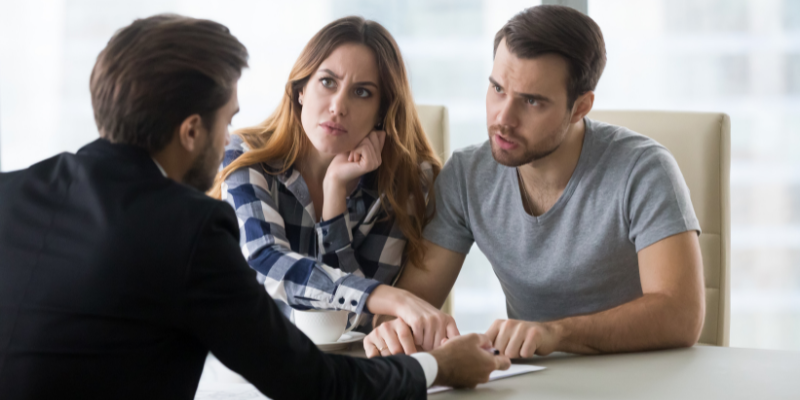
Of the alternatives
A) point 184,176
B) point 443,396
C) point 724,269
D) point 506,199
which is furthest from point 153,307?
point 724,269

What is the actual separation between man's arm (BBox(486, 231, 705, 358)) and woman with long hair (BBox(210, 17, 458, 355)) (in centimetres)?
41

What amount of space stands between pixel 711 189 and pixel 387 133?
33.0 inches

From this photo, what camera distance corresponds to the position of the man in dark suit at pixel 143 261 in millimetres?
730

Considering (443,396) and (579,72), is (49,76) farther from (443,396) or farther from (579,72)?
(443,396)

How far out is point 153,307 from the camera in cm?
74

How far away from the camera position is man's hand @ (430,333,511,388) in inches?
37.9

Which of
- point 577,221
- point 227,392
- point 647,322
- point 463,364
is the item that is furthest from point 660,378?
point 227,392

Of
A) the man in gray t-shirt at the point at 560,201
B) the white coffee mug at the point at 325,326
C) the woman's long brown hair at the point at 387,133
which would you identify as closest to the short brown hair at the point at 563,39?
the man in gray t-shirt at the point at 560,201

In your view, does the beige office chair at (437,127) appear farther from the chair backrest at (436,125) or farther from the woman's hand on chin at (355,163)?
the woman's hand on chin at (355,163)

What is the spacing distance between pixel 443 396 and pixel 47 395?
502 mm

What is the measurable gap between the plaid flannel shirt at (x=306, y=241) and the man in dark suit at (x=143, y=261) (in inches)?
19.2

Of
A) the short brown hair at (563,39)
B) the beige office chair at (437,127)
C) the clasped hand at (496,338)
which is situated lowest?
the clasped hand at (496,338)

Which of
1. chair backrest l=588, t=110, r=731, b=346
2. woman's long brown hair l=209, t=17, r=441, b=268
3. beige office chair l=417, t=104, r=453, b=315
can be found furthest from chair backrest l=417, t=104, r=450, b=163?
chair backrest l=588, t=110, r=731, b=346

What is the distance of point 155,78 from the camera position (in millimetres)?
794
